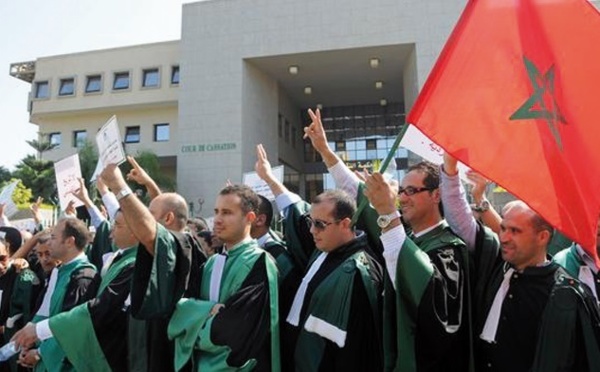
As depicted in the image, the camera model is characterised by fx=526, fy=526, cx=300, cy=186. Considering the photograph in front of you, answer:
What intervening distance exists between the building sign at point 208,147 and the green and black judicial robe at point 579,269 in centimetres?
2486

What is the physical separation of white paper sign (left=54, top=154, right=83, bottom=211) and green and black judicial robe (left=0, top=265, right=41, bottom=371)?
5.83 ft

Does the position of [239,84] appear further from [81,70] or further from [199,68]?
[81,70]

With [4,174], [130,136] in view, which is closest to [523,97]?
[130,136]

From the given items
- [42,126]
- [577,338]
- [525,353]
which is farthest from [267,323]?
[42,126]

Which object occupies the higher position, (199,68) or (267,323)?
(199,68)

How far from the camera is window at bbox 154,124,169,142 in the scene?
34.5 metres

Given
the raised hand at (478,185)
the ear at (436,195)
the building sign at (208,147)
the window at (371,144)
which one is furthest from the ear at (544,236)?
the window at (371,144)

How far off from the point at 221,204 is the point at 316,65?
26835 millimetres

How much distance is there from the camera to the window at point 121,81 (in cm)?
3469

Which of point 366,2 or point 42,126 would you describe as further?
point 42,126

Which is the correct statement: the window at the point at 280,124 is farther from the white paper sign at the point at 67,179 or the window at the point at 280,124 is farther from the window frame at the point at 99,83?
the white paper sign at the point at 67,179

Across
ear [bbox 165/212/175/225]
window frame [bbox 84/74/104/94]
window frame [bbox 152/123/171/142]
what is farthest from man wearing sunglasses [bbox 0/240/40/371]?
window frame [bbox 84/74/104/94]

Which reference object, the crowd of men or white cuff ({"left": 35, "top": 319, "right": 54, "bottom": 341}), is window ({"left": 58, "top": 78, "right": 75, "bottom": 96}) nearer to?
→ the crowd of men

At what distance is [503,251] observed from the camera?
3074 mm
